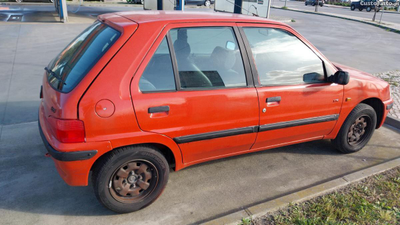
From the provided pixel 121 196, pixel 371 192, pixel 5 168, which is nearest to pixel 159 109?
pixel 121 196

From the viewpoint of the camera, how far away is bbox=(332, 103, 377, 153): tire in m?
4.01

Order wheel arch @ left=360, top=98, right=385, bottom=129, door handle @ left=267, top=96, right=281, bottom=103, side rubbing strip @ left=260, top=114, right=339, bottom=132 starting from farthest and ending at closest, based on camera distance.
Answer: wheel arch @ left=360, top=98, right=385, bottom=129, side rubbing strip @ left=260, top=114, right=339, bottom=132, door handle @ left=267, top=96, right=281, bottom=103

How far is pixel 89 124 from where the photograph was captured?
101 inches

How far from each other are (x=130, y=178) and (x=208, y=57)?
1414mm

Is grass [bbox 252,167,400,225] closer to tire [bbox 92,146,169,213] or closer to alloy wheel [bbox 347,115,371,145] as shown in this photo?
alloy wheel [bbox 347,115,371,145]

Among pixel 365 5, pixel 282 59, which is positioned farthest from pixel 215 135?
pixel 365 5

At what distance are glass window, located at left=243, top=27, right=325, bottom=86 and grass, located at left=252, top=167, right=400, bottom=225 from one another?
1.25m

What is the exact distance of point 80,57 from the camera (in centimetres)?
286

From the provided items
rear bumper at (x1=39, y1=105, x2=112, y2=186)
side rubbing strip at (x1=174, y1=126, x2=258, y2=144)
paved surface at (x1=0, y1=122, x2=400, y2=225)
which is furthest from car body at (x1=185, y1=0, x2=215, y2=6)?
rear bumper at (x1=39, y1=105, x2=112, y2=186)

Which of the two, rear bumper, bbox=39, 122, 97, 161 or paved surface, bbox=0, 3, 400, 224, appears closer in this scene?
rear bumper, bbox=39, 122, 97, 161

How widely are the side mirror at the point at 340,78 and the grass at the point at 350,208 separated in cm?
113

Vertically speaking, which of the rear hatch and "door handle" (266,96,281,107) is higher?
the rear hatch

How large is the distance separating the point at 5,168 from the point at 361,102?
4376mm

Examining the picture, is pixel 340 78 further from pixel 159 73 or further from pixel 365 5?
pixel 365 5
